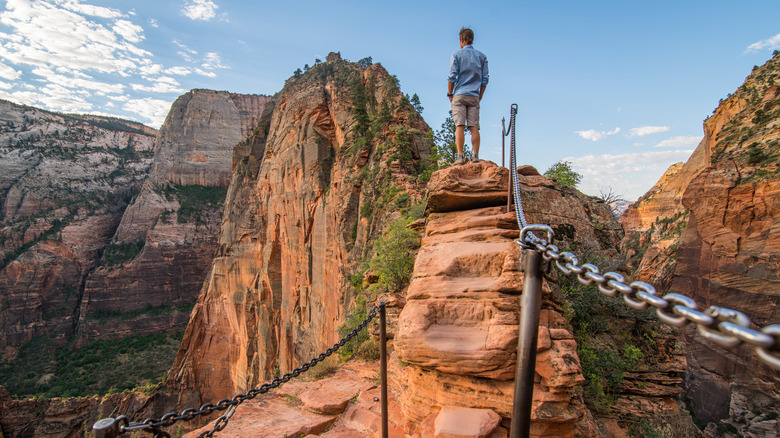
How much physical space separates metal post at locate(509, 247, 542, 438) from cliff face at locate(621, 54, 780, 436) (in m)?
22.5

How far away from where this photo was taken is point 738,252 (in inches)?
885

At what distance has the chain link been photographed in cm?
90

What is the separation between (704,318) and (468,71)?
5742 mm

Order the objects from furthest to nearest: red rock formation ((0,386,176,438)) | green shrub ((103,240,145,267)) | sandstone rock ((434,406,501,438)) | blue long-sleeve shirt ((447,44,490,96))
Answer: green shrub ((103,240,145,267)) → red rock formation ((0,386,176,438)) → blue long-sleeve shirt ((447,44,490,96)) → sandstone rock ((434,406,501,438))

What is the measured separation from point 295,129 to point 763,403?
32.3 metres

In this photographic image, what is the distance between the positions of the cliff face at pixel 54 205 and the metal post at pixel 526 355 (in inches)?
2902

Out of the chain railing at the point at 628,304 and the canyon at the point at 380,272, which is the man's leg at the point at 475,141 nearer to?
the canyon at the point at 380,272

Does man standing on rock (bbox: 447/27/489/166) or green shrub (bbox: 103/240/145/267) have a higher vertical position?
man standing on rock (bbox: 447/27/489/166)

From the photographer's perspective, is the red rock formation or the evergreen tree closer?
the evergreen tree

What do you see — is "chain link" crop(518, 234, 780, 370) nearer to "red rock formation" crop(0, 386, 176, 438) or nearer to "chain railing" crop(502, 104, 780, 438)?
"chain railing" crop(502, 104, 780, 438)

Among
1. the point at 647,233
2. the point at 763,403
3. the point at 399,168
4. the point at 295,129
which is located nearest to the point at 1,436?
the point at 295,129

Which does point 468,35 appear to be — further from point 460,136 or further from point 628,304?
point 628,304

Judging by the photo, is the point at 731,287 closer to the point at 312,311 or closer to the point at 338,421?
the point at 312,311

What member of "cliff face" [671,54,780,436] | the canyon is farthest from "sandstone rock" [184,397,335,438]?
"cliff face" [671,54,780,436]
